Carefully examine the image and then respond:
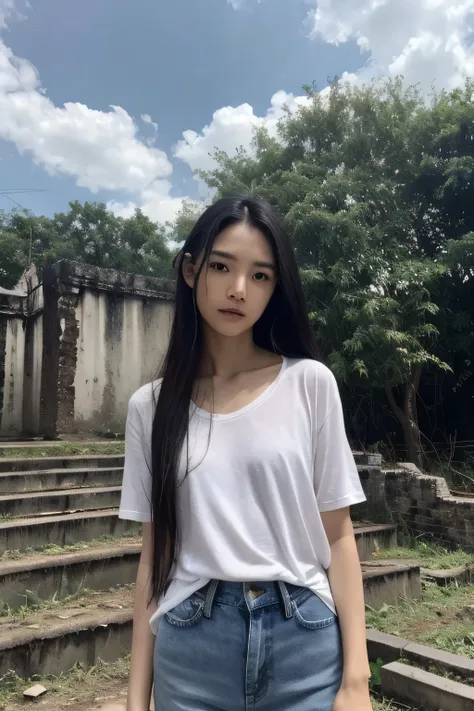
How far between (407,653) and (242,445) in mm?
2211

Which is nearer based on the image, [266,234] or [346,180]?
[266,234]

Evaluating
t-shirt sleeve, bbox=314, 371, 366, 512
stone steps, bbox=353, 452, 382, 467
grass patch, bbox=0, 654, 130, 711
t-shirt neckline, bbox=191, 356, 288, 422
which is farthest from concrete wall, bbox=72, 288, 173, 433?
t-shirt sleeve, bbox=314, 371, 366, 512

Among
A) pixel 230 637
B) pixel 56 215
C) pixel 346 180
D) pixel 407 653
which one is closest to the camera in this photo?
pixel 230 637

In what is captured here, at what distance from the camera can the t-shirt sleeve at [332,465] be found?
1071 mm

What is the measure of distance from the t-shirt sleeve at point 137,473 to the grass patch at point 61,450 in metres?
4.32

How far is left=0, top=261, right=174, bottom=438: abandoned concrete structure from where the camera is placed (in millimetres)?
7199

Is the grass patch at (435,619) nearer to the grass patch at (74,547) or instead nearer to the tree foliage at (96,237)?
the grass patch at (74,547)

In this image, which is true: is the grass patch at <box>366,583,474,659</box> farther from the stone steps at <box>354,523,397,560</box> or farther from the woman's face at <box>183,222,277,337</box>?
the woman's face at <box>183,222,277,337</box>

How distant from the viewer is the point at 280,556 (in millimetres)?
1010

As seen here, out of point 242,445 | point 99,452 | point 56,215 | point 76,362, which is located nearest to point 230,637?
point 242,445

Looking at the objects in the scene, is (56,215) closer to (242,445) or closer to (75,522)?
(75,522)

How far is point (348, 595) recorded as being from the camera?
1029 millimetres

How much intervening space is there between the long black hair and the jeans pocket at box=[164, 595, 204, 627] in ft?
0.24


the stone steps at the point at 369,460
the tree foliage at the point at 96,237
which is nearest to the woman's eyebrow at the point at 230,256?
the stone steps at the point at 369,460
